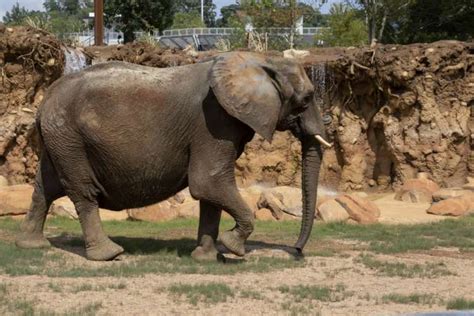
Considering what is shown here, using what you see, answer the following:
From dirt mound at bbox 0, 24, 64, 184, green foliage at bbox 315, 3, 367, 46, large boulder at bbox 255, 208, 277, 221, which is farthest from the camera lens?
green foliage at bbox 315, 3, 367, 46

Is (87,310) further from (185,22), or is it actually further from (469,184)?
(185,22)

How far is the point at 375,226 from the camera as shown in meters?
14.3

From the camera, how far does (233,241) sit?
961 centimetres

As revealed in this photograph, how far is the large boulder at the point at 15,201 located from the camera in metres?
15.2

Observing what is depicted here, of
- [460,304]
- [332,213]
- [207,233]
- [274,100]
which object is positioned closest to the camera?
[460,304]

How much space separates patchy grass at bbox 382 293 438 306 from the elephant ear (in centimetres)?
233

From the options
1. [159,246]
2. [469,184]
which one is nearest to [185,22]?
[469,184]

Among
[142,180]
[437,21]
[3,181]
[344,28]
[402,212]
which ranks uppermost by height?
[437,21]

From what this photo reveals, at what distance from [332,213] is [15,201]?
18.5 feet

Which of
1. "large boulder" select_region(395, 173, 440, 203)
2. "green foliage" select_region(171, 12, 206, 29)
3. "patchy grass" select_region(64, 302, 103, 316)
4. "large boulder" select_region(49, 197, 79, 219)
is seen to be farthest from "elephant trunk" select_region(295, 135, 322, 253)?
A: "green foliage" select_region(171, 12, 206, 29)

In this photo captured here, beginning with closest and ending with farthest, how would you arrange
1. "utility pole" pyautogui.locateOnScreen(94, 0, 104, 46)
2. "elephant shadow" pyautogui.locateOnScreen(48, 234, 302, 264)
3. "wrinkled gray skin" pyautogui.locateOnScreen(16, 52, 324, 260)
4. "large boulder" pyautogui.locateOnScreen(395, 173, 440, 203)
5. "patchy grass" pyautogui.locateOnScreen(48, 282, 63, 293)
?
"patchy grass" pyautogui.locateOnScreen(48, 282, 63, 293)
"wrinkled gray skin" pyautogui.locateOnScreen(16, 52, 324, 260)
"elephant shadow" pyautogui.locateOnScreen(48, 234, 302, 264)
"large boulder" pyautogui.locateOnScreen(395, 173, 440, 203)
"utility pole" pyautogui.locateOnScreen(94, 0, 104, 46)

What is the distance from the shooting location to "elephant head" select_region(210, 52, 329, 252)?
9.38 metres

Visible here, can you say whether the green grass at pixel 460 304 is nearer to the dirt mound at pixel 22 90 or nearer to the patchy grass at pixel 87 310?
the patchy grass at pixel 87 310

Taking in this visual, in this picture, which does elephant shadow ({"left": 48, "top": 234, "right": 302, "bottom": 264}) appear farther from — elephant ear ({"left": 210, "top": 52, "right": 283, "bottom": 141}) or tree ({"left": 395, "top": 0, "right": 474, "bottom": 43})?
tree ({"left": 395, "top": 0, "right": 474, "bottom": 43})
